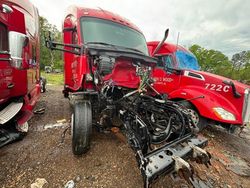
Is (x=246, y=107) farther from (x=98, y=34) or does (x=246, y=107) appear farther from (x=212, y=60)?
(x=212, y=60)

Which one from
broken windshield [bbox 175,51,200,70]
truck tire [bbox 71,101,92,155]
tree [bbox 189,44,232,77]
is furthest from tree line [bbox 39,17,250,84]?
truck tire [bbox 71,101,92,155]

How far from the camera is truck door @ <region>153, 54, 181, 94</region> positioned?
4.66 meters

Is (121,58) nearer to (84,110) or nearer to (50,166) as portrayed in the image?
(84,110)

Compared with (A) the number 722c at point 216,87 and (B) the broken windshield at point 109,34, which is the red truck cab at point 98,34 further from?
(A) the number 722c at point 216,87

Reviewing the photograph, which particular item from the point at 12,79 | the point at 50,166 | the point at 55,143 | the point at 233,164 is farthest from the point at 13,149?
the point at 233,164

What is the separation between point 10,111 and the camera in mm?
3016

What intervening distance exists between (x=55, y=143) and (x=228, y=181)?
Result: 2964 millimetres

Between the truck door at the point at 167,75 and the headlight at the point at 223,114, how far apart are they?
1.33m

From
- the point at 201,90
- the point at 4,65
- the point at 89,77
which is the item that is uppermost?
the point at 4,65

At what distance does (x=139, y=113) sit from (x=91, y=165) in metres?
1.11

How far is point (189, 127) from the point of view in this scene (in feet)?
7.78

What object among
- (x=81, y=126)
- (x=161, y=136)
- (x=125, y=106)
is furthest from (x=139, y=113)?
(x=81, y=126)

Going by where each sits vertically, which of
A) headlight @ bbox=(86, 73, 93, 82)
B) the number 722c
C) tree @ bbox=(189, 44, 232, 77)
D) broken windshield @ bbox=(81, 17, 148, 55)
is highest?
tree @ bbox=(189, 44, 232, 77)

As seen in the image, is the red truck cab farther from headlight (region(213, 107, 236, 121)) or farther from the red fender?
headlight (region(213, 107, 236, 121))
